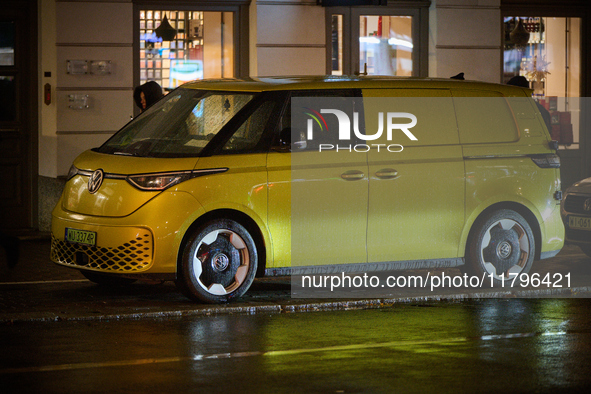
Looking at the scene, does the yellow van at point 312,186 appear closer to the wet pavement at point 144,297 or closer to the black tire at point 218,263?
the black tire at point 218,263

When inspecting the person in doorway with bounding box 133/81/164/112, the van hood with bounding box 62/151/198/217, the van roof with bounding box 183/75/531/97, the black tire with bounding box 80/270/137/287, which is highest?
the person in doorway with bounding box 133/81/164/112

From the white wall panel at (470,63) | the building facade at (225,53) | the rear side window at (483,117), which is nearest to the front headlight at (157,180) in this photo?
the rear side window at (483,117)

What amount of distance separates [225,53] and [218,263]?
6656 millimetres

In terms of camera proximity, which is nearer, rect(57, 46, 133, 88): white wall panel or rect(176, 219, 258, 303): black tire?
rect(176, 219, 258, 303): black tire

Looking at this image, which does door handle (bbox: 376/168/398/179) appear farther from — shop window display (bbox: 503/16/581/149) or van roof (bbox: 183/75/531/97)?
shop window display (bbox: 503/16/581/149)

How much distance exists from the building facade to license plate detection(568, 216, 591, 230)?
14.7 ft

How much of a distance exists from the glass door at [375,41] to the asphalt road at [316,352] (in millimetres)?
7004

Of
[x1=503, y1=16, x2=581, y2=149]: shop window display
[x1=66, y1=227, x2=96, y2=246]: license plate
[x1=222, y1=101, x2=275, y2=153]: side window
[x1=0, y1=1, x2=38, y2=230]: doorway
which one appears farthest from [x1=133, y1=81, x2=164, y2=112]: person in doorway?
[x1=503, y1=16, x2=581, y2=149]: shop window display

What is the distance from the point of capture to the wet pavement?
839cm

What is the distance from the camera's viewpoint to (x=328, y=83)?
9375 millimetres

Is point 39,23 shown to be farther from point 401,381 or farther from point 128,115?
point 401,381

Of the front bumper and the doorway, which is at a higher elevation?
the doorway

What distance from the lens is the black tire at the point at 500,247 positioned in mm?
9750

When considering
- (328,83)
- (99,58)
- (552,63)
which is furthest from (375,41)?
(328,83)
